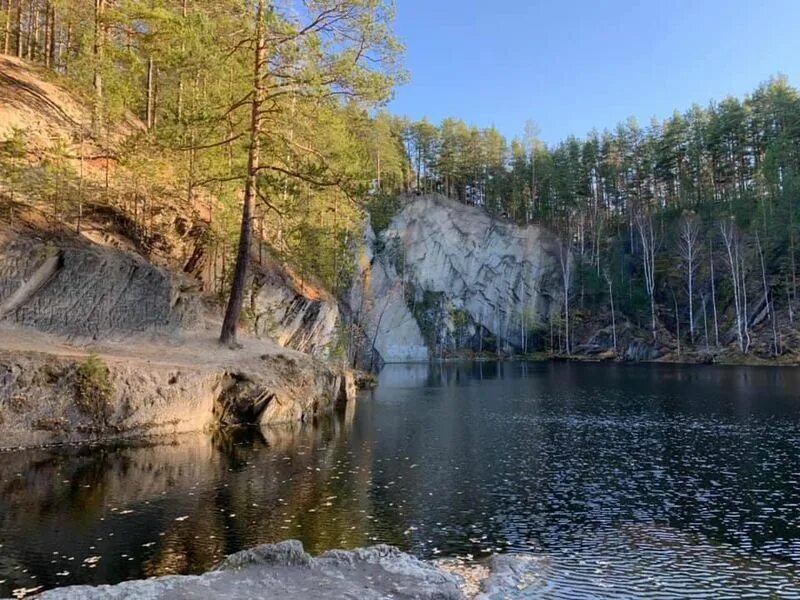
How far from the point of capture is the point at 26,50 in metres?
35.5

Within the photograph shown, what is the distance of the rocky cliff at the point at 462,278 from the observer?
7812 cm

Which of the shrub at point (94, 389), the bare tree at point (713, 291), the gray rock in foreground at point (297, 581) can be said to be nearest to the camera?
the gray rock in foreground at point (297, 581)

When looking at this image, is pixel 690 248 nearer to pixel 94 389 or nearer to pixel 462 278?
pixel 462 278

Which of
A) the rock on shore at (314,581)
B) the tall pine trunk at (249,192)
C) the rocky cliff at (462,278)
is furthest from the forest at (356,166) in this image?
the rock on shore at (314,581)

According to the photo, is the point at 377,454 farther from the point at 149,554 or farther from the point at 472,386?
the point at 472,386

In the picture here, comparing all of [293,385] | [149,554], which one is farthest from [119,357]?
[149,554]

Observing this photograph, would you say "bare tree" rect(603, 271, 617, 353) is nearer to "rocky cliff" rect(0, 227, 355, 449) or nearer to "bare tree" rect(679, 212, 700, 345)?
"bare tree" rect(679, 212, 700, 345)

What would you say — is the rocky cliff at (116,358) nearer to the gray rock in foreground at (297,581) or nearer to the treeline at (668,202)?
the gray rock in foreground at (297,581)

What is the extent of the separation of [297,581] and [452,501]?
586cm

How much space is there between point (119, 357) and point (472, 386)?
2591 cm

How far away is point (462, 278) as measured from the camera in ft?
270

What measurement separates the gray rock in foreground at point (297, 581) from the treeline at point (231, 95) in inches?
575

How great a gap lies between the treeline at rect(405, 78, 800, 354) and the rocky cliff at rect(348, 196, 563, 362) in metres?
4.21

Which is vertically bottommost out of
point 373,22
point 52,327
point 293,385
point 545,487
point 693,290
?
point 545,487
